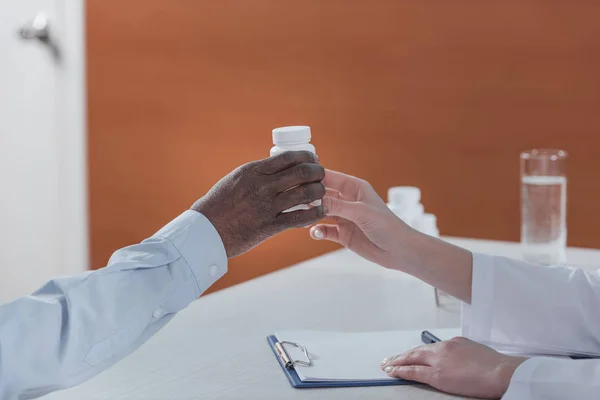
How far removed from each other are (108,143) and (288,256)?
801 mm

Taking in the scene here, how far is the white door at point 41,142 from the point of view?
3.15 meters

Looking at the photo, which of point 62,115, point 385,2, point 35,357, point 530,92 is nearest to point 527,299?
point 35,357

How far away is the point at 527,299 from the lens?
123 cm

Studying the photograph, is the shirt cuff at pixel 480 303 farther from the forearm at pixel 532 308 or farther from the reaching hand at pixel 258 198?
the reaching hand at pixel 258 198

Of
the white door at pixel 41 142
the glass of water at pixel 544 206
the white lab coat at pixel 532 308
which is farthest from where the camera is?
the white door at pixel 41 142

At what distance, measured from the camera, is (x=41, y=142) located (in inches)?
127

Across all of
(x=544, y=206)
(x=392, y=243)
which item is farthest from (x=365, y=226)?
(x=544, y=206)

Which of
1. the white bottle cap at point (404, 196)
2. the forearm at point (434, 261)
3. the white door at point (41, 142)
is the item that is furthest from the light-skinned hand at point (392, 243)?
the white door at point (41, 142)

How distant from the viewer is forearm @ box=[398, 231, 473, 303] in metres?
1.28

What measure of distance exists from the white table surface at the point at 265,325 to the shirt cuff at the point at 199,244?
13 cm

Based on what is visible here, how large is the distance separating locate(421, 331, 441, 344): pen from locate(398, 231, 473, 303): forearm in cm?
10

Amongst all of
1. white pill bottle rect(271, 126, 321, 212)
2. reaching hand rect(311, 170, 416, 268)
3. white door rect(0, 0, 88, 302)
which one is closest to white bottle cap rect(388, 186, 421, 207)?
reaching hand rect(311, 170, 416, 268)

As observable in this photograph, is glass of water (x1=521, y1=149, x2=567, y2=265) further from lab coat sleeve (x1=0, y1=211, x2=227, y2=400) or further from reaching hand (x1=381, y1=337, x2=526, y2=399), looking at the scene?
lab coat sleeve (x1=0, y1=211, x2=227, y2=400)

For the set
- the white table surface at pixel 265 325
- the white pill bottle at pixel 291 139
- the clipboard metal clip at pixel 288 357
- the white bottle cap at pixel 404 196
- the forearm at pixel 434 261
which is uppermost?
the white pill bottle at pixel 291 139
